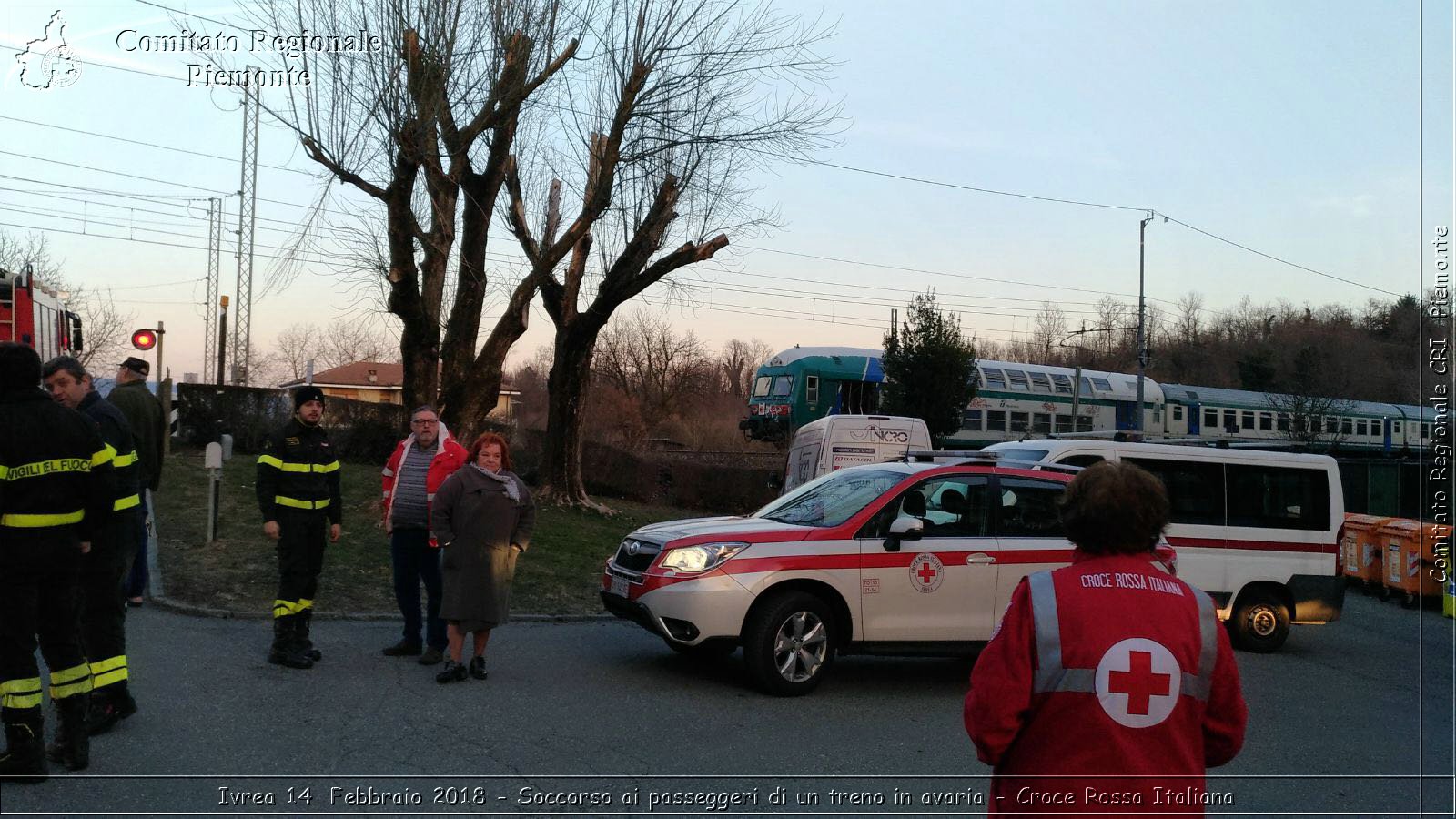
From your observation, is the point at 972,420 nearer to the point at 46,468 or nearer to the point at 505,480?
the point at 505,480

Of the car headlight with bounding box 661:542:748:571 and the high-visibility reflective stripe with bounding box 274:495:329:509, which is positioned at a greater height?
the high-visibility reflective stripe with bounding box 274:495:329:509

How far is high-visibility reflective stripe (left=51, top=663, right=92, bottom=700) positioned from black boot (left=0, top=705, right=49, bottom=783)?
0.19 metres

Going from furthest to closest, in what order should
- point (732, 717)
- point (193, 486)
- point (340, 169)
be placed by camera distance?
1. point (193, 486)
2. point (340, 169)
3. point (732, 717)

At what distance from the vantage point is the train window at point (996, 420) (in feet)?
129

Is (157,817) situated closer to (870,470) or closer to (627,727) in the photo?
(627,727)

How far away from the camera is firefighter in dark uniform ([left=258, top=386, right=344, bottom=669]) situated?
7.75m

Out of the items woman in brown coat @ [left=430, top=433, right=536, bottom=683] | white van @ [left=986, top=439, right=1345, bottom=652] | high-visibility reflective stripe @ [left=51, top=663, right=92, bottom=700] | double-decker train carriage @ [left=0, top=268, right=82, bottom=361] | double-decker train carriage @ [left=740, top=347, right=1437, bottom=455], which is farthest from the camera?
double-decker train carriage @ [left=740, top=347, right=1437, bottom=455]

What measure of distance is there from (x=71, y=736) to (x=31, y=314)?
11437 mm

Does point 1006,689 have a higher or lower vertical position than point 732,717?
higher

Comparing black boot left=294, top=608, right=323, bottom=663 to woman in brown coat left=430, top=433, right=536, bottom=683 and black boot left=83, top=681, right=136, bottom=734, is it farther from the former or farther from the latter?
black boot left=83, top=681, right=136, bottom=734

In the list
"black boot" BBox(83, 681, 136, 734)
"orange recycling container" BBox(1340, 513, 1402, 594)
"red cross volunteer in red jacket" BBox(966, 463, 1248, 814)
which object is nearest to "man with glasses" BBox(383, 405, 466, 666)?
"black boot" BBox(83, 681, 136, 734)

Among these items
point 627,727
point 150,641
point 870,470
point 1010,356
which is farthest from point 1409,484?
point 1010,356

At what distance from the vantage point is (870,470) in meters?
9.21

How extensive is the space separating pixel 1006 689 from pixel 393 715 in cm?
493
